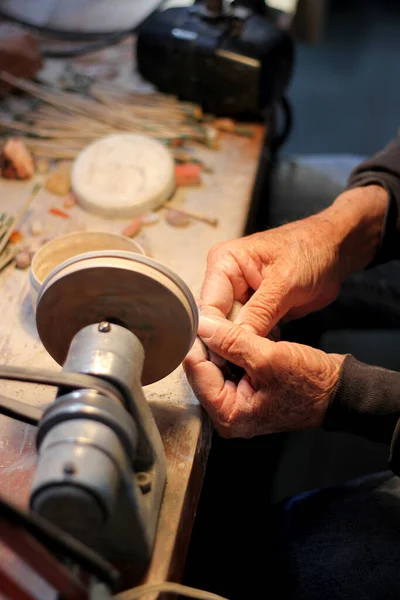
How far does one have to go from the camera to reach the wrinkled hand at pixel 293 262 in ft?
3.73

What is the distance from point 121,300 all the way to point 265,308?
0.38 m

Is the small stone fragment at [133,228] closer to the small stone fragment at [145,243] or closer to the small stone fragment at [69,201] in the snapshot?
the small stone fragment at [145,243]

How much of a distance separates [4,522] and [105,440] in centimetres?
14

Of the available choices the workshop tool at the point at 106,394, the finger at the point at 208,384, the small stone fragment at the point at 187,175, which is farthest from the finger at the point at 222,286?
the small stone fragment at the point at 187,175

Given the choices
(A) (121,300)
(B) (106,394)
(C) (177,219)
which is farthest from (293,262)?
(B) (106,394)

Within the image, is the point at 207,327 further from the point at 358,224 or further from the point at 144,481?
the point at 358,224

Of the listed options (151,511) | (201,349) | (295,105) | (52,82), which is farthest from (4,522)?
(295,105)

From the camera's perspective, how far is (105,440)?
27.9 inches

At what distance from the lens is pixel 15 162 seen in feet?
5.13

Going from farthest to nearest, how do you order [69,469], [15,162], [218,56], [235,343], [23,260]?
[218,56], [15,162], [23,260], [235,343], [69,469]

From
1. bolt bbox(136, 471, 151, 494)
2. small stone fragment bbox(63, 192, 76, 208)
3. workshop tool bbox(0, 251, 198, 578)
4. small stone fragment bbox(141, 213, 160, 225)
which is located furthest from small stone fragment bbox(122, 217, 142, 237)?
bolt bbox(136, 471, 151, 494)

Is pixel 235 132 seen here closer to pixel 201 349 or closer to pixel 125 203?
pixel 125 203

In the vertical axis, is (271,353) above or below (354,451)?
above

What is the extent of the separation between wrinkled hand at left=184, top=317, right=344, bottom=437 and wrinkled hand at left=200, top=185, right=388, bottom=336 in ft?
0.24
